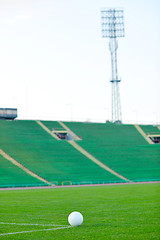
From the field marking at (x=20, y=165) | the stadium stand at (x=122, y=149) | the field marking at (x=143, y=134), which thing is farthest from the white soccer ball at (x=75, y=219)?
the field marking at (x=143, y=134)

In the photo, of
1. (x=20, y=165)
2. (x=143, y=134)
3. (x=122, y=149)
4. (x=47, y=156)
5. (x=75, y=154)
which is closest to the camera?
(x=20, y=165)

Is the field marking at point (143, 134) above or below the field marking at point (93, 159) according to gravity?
above

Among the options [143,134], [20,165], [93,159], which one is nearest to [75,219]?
[20,165]

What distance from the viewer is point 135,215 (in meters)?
13.8

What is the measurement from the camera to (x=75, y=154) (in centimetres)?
5481

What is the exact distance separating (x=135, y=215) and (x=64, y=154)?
40610 millimetres

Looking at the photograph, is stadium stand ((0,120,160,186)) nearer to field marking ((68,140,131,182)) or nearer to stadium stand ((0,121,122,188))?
stadium stand ((0,121,122,188))

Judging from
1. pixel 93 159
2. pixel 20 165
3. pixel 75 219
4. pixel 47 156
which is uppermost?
pixel 47 156

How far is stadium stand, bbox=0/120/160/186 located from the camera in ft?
150

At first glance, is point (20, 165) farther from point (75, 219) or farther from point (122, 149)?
point (75, 219)

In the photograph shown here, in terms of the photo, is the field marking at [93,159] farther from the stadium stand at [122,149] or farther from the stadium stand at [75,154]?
the stadium stand at [122,149]

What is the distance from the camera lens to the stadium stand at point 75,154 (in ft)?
150

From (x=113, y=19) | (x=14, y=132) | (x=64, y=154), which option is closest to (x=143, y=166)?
A: (x=64, y=154)

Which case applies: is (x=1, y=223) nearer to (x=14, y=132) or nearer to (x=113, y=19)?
(x=14, y=132)
